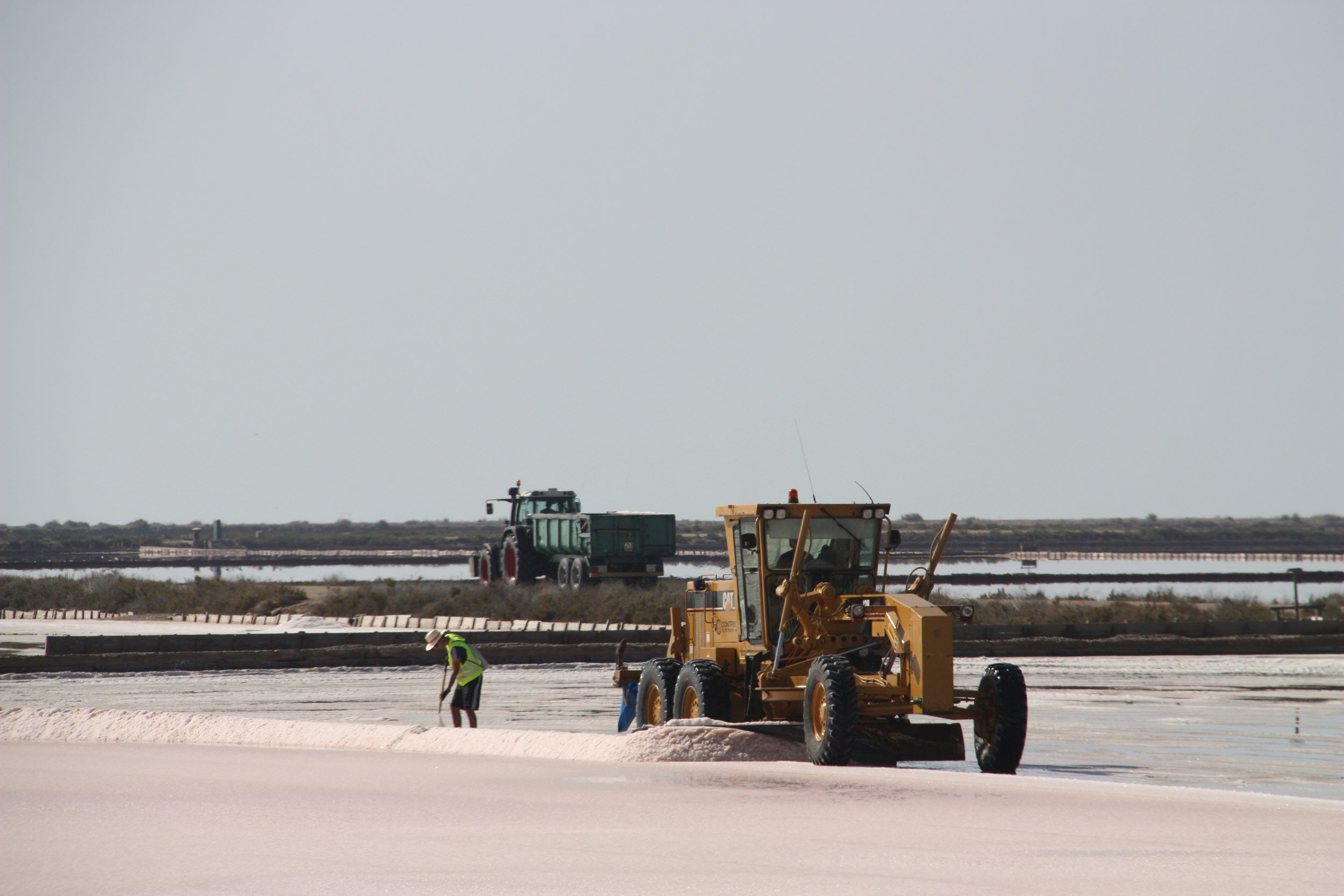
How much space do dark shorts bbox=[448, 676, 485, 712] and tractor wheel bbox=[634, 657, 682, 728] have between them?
6.09ft

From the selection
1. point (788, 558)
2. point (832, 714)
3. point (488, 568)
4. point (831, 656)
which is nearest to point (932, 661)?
point (831, 656)

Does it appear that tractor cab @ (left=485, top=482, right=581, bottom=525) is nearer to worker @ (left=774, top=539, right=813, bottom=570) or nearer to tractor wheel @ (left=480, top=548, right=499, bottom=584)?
tractor wheel @ (left=480, top=548, right=499, bottom=584)

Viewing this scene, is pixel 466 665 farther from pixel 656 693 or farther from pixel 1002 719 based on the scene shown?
pixel 1002 719

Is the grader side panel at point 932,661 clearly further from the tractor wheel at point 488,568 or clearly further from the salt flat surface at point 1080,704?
the tractor wheel at point 488,568

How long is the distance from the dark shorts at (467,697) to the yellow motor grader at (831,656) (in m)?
1.81

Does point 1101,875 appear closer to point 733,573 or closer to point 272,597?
point 733,573

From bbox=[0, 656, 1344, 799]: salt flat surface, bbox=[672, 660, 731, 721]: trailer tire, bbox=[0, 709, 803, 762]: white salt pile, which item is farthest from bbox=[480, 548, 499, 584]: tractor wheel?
bbox=[672, 660, 731, 721]: trailer tire

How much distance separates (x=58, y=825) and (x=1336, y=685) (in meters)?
20.0

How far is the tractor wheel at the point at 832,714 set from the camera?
1412 centimetres

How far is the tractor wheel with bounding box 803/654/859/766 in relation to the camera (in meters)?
14.1

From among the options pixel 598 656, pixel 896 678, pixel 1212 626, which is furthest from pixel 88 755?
pixel 1212 626

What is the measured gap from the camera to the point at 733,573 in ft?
56.1

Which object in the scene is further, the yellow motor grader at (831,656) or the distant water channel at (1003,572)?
the distant water channel at (1003,572)

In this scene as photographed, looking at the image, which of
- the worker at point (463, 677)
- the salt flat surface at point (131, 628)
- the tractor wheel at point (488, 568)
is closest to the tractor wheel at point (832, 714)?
the worker at point (463, 677)
